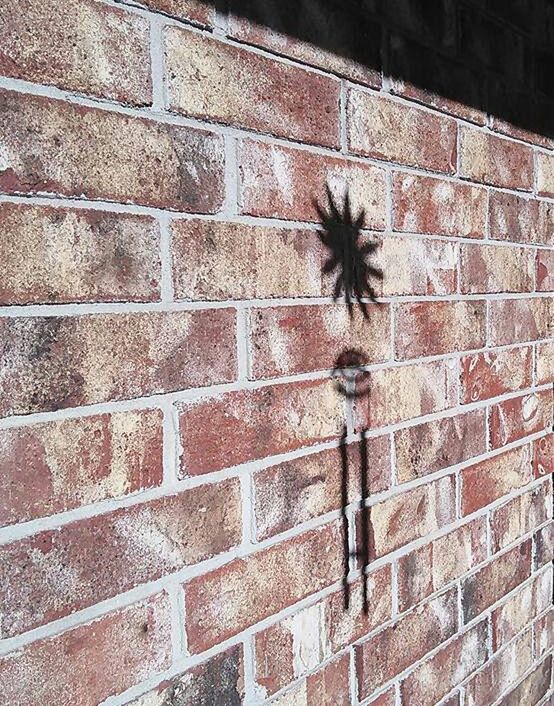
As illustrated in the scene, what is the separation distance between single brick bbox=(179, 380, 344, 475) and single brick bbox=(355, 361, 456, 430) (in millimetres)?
61

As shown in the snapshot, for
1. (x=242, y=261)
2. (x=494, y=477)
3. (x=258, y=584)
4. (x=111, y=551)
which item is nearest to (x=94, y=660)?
(x=111, y=551)

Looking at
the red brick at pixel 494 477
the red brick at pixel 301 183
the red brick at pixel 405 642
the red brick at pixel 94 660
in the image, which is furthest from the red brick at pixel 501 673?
the red brick at pixel 301 183

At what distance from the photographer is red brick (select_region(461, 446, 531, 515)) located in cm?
117

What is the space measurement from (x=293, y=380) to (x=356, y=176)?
0.29 metres

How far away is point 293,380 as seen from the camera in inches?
33.6

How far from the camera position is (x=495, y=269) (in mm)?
1207

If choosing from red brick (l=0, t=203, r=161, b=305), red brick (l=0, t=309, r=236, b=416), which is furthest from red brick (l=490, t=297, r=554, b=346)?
red brick (l=0, t=203, r=161, b=305)

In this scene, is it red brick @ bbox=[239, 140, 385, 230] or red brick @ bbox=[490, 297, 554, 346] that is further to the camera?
red brick @ bbox=[490, 297, 554, 346]

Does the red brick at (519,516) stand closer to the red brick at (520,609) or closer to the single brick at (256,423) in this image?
the red brick at (520,609)

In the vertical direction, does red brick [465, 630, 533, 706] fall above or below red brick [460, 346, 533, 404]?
below

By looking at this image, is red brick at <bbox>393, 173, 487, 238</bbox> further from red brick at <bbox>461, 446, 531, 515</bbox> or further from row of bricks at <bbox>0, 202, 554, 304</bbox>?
red brick at <bbox>461, 446, 531, 515</bbox>

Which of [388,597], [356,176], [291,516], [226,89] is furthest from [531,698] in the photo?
[226,89]

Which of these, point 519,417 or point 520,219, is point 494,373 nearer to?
point 519,417

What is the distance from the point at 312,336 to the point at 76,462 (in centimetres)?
34
